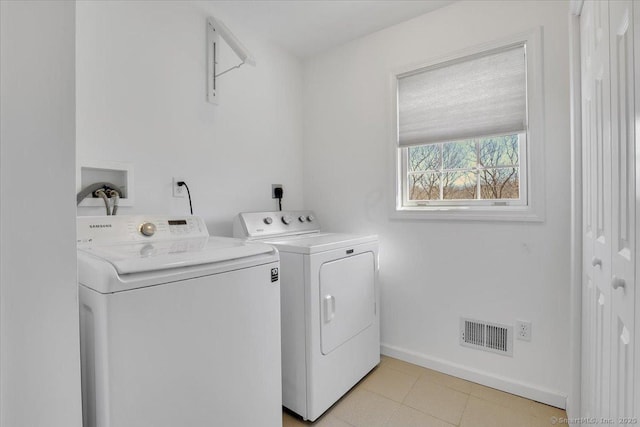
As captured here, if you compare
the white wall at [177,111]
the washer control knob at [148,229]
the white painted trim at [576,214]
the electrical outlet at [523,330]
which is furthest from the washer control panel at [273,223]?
the white painted trim at [576,214]

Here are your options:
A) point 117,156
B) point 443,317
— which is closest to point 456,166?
point 443,317

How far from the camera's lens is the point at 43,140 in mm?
599

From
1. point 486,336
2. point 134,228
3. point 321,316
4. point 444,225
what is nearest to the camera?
point 134,228

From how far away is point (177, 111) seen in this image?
5.96ft

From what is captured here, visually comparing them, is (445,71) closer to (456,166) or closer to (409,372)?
(456,166)

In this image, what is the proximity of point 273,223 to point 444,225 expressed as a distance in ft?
3.71

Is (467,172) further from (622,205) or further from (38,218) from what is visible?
(38,218)

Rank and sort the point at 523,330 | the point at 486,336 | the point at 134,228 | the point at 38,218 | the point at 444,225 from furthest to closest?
the point at 444,225 → the point at 486,336 → the point at 523,330 → the point at 134,228 → the point at 38,218

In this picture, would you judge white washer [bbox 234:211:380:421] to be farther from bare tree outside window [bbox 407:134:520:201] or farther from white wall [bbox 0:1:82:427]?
white wall [bbox 0:1:82:427]

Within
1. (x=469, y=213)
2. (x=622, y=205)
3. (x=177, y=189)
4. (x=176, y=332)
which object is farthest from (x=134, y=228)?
(x=469, y=213)

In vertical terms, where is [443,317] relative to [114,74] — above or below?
below

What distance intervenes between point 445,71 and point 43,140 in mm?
2099

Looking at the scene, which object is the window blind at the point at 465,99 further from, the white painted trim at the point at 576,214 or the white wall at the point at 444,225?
the white painted trim at the point at 576,214

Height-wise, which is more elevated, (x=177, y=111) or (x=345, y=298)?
(x=177, y=111)
